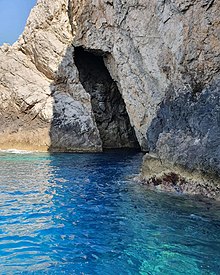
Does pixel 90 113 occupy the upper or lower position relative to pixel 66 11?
lower

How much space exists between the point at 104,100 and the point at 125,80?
8754mm

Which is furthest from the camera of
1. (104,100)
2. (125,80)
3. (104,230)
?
(104,100)

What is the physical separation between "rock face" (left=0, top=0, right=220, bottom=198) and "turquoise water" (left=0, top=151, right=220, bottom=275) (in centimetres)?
224

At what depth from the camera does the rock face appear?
10.5 m

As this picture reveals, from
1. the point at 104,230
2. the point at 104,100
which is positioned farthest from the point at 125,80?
the point at 104,230

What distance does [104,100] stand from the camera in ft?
91.6

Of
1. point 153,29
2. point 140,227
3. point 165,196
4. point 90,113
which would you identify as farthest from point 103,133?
point 140,227

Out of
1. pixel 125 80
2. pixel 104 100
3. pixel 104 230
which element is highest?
pixel 125 80

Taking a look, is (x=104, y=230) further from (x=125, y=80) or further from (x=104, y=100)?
(x=104, y=100)

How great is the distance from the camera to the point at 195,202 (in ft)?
29.1

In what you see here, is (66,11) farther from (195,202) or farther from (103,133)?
(195,202)

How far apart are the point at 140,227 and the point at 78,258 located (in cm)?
189

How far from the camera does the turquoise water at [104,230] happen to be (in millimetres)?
5250

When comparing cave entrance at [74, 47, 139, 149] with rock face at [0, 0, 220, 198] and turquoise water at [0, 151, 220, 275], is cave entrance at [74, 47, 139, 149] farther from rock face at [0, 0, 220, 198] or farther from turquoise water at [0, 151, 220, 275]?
turquoise water at [0, 151, 220, 275]
